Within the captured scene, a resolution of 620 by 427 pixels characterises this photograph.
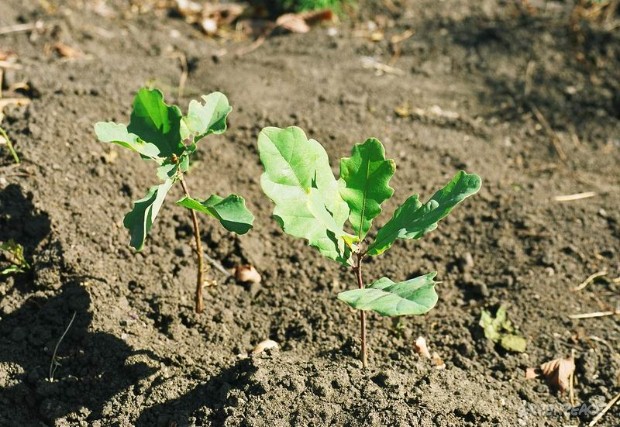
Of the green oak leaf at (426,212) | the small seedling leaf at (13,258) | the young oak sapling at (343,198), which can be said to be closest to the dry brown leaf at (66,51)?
the small seedling leaf at (13,258)

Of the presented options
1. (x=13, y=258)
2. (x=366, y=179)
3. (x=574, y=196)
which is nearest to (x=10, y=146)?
(x=13, y=258)

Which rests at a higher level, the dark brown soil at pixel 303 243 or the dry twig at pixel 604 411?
the dark brown soil at pixel 303 243

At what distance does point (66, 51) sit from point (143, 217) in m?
2.15

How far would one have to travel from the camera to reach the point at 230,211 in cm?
193

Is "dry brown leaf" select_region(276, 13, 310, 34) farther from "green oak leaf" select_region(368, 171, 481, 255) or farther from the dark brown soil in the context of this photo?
"green oak leaf" select_region(368, 171, 481, 255)

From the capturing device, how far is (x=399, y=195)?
3.20 meters

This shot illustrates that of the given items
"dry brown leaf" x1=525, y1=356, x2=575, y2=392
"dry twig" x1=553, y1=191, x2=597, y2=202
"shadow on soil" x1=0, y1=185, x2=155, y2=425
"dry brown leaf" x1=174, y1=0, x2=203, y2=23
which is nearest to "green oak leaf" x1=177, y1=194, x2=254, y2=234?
"shadow on soil" x1=0, y1=185, x2=155, y2=425

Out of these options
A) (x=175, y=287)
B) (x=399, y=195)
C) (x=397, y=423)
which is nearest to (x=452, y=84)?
(x=399, y=195)

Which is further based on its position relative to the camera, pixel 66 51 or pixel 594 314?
pixel 66 51

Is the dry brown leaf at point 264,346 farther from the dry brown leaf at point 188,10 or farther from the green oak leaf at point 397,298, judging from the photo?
the dry brown leaf at point 188,10

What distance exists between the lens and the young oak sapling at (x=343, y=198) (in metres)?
1.89

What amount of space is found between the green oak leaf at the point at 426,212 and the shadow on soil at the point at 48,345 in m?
0.90

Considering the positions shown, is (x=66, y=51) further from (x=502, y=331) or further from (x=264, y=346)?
(x=502, y=331)

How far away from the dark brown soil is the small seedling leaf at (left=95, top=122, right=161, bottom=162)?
0.63 metres
